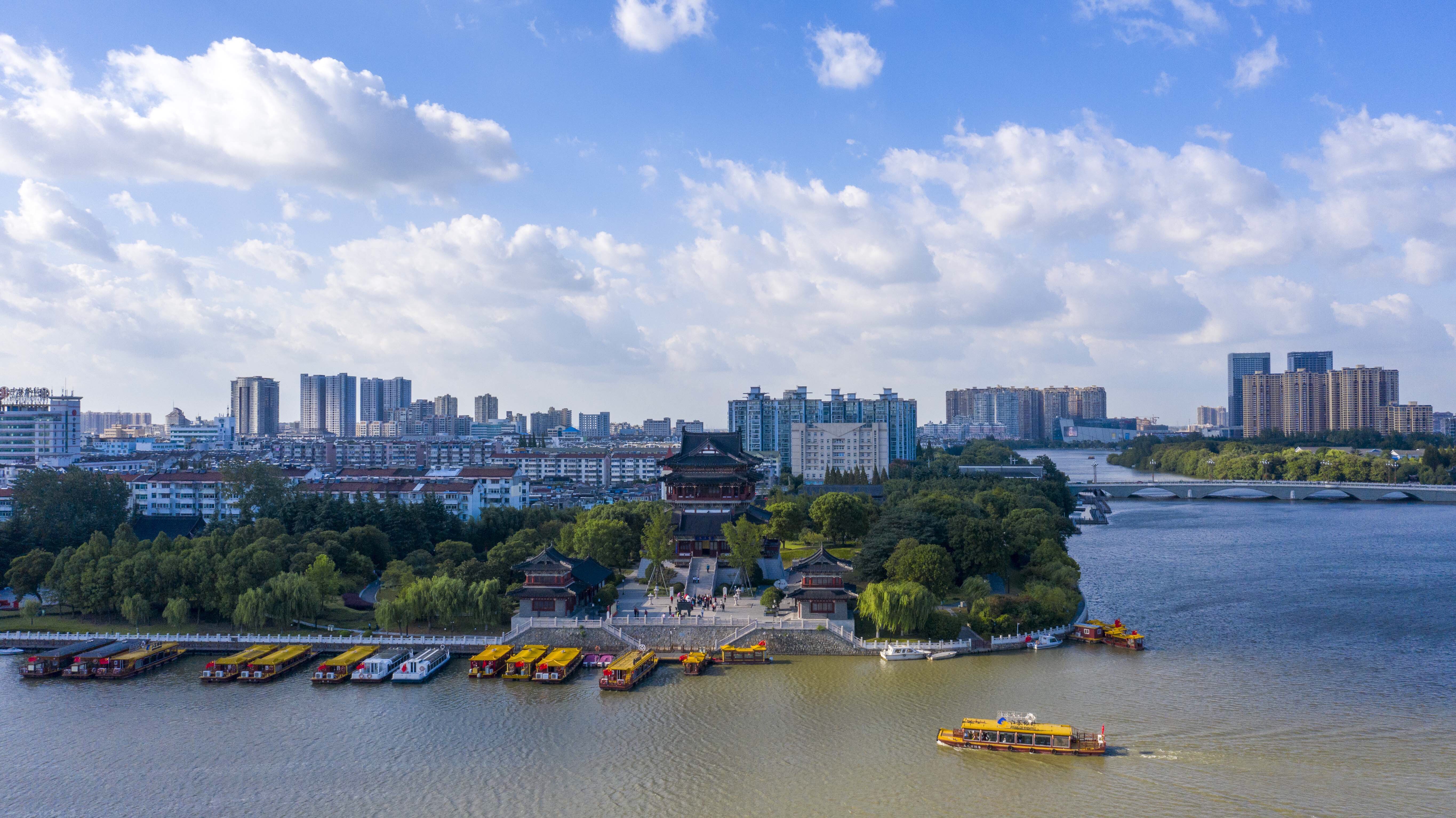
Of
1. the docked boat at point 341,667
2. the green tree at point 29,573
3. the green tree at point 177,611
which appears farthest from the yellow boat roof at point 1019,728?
the green tree at point 29,573

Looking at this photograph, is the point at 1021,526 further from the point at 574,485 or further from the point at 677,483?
the point at 574,485

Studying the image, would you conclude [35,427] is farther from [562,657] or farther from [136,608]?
[562,657]

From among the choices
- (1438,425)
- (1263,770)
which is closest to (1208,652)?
(1263,770)

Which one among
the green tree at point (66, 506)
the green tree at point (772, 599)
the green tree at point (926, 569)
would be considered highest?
the green tree at point (66, 506)

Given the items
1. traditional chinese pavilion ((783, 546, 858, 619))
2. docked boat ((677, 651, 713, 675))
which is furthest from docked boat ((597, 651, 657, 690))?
traditional chinese pavilion ((783, 546, 858, 619))

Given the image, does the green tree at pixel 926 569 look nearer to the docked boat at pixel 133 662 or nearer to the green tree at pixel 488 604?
the green tree at pixel 488 604

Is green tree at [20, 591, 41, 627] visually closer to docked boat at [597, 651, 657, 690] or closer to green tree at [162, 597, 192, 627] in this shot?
green tree at [162, 597, 192, 627]
